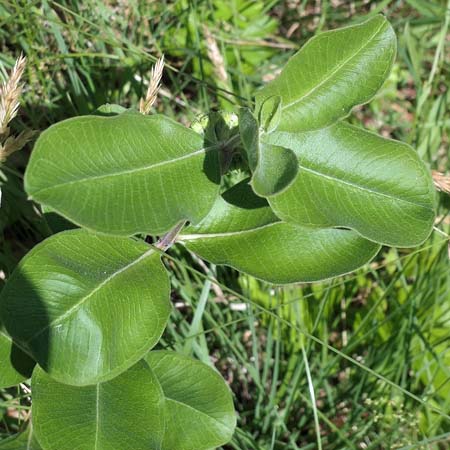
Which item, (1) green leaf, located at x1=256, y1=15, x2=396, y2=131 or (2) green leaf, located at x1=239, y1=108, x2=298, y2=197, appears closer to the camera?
(2) green leaf, located at x1=239, y1=108, x2=298, y2=197

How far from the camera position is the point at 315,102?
4.73ft

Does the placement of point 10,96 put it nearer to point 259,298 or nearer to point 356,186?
point 356,186

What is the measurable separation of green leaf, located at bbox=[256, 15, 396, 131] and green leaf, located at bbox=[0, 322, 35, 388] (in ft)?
2.50

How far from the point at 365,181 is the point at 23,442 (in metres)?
0.96

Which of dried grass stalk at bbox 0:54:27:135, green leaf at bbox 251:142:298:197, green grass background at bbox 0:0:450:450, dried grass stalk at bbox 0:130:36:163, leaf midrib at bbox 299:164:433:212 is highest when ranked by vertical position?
dried grass stalk at bbox 0:54:27:135

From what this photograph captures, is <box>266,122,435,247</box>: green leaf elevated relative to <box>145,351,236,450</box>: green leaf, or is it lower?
elevated

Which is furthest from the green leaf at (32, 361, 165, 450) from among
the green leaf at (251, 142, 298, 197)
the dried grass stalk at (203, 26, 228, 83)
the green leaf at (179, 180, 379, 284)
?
the dried grass stalk at (203, 26, 228, 83)

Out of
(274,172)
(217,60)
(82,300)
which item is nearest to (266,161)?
(274,172)

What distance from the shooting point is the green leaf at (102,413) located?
1488mm

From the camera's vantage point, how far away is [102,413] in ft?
5.03

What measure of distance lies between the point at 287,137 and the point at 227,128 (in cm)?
12

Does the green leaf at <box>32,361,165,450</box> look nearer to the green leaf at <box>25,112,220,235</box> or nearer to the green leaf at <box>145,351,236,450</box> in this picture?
the green leaf at <box>145,351,236,450</box>

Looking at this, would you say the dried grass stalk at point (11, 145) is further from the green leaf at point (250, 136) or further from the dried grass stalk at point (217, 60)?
the dried grass stalk at point (217, 60)

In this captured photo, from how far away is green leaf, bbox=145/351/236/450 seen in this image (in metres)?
1.73
